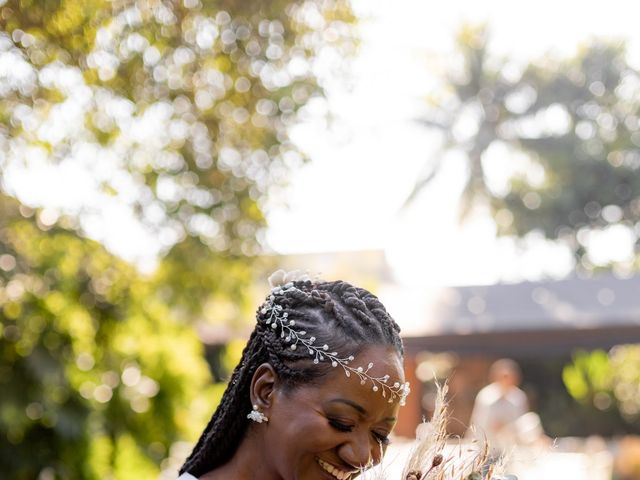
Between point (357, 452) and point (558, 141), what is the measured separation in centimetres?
2818

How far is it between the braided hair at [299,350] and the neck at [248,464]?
0.03 metres

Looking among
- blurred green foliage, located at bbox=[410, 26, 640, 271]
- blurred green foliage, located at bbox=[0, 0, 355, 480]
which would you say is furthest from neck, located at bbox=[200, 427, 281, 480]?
blurred green foliage, located at bbox=[410, 26, 640, 271]

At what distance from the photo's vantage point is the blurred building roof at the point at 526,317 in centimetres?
1518

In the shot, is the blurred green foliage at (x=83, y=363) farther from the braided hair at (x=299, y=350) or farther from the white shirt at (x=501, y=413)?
the braided hair at (x=299, y=350)

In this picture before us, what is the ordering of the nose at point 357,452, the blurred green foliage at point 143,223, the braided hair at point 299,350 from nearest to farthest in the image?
1. the nose at point 357,452
2. the braided hair at point 299,350
3. the blurred green foliage at point 143,223

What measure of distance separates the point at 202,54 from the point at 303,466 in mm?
4882

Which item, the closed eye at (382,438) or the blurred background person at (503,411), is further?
the blurred background person at (503,411)

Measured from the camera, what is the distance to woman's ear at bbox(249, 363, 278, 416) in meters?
2.35

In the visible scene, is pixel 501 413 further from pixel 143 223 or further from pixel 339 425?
pixel 339 425

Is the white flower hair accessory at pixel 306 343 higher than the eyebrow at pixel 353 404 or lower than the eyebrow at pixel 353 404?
higher

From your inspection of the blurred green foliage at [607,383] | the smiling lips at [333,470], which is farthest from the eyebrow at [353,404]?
the blurred green foliage at [607,383]

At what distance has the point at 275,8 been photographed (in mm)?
6926

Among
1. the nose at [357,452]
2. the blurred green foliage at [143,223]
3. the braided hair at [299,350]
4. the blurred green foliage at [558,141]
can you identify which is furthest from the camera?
the blurred green foliage at [558,141]

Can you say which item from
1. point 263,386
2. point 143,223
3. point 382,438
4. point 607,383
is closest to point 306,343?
point 263,386
